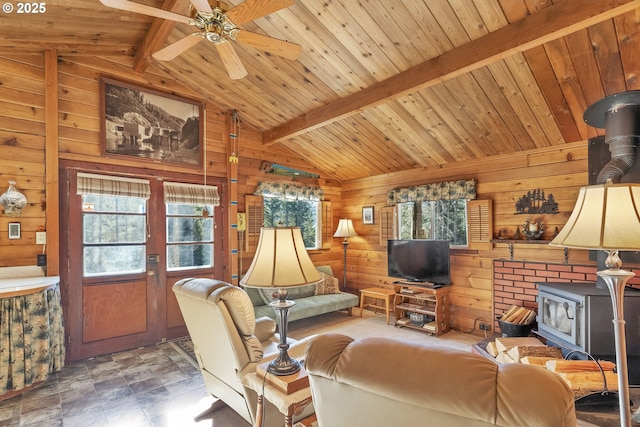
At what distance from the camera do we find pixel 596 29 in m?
2.37

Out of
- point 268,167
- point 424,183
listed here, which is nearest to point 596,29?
Answer: point 424,183

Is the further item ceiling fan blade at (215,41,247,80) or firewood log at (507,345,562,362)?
firewood log at (507,345,562,362)

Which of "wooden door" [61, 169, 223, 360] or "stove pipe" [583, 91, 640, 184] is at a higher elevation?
"stove pipe" [583, 91, 640, 184]

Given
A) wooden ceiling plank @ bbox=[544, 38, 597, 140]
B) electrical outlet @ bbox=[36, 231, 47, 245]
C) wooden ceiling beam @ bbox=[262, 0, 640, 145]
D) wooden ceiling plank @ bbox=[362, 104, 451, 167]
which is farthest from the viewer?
wooden ceiling plank @ bbox=[362, 104, 451, 167]

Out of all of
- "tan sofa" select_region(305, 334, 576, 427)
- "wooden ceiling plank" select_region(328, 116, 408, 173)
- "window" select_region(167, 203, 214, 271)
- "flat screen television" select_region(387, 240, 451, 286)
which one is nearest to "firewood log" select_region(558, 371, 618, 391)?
"tan sofa" select_region(305, 334, 576, 427)

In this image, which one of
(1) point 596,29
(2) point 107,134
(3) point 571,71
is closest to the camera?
(1) point 596,29

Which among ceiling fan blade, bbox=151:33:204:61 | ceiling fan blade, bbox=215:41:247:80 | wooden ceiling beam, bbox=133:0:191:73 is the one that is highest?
wooden ceiling beam, bbox=133:0:191:73

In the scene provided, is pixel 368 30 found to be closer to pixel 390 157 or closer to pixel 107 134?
pixel 390 157

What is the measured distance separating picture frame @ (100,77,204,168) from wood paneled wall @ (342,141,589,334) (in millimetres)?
3187

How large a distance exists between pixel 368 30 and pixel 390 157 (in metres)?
2.34

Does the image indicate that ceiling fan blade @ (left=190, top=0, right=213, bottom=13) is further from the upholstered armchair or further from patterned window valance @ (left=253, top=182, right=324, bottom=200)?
patterned window valance @ (left=253, top=182, right=324, bottom=200)

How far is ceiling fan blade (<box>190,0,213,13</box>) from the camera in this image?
1.98 meters

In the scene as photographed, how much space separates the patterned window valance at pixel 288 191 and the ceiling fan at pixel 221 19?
8.72ft

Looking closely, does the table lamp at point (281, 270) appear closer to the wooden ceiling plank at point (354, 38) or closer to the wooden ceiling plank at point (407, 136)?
the wooden ceiling plank at point (354, 38)
